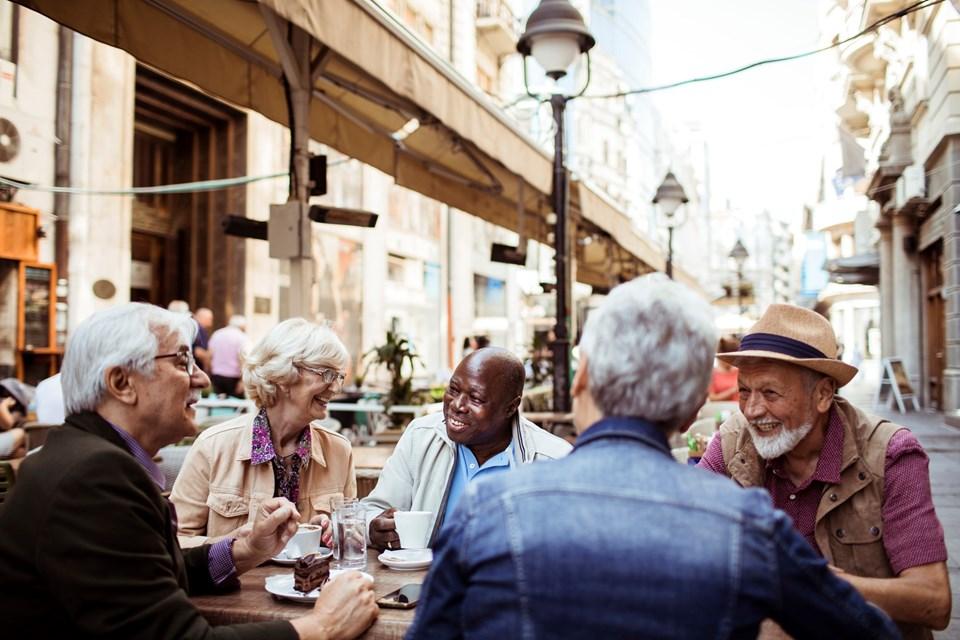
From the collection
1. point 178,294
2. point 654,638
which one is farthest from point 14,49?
point 654,638

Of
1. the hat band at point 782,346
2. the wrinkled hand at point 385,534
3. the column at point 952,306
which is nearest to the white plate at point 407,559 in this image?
the wrinkled hand at point 385,534

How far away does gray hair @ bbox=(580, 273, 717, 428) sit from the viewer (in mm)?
1529

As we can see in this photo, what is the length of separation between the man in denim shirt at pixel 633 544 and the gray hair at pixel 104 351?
1.01 m

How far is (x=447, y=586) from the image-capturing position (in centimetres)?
150

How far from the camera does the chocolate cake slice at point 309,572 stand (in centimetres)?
232

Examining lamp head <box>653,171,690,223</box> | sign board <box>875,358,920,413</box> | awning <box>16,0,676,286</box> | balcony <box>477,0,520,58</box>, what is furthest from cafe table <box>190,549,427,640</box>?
balcony <box>477,0,520,58</box>

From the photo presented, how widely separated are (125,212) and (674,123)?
7949cm

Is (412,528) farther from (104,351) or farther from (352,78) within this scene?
(352,78)

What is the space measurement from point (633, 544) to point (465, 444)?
1.98 meters

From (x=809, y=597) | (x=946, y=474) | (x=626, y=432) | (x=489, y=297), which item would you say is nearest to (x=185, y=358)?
(x=626, y=432)

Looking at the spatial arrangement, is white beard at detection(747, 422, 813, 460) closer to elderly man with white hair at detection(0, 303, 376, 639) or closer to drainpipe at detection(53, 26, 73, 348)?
elderly man with white hair at detection(0, 303, 376, 639)

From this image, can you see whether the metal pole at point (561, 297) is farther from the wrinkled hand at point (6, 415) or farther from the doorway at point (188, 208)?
the doorway at point (188, 208)

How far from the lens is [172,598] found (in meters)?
1.87

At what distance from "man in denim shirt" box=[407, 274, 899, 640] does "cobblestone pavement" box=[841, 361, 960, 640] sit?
3390mm
